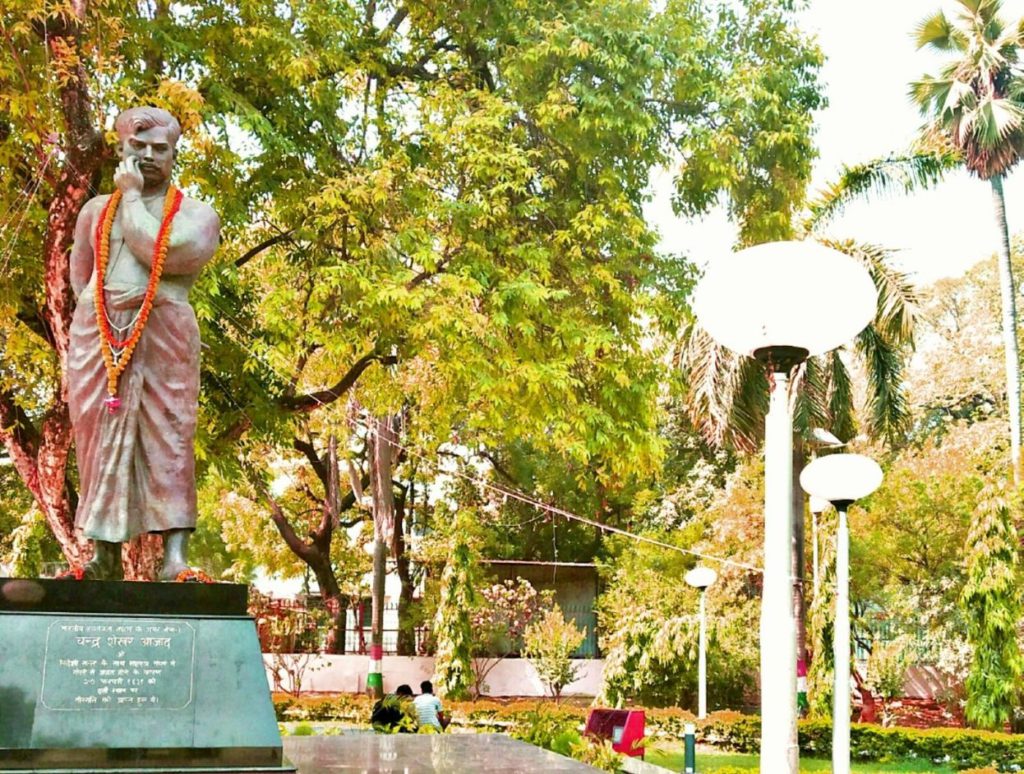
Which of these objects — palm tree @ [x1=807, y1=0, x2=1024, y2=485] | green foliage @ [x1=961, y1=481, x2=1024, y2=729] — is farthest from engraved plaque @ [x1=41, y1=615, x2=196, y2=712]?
palm tree @ [x1=807, y1=0, x2=1024, y2=485]

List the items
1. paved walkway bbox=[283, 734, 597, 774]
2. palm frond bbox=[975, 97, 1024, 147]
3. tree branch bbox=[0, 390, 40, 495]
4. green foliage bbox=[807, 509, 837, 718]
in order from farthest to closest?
1. palm frond bbox=[975, 97, 1024, 147]
2. green foliage bbox=[807, 509, 837, 718]
3. tree branch bbox=[0, 390, 40, 495]
4. paved walkway bbox=[283, 734, 597, 774]

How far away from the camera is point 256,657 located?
4.89 metres

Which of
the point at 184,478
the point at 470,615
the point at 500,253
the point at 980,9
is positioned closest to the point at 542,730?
the point at 500,253

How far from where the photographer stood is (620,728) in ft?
40.8

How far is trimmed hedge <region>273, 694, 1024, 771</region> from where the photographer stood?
15031 mm

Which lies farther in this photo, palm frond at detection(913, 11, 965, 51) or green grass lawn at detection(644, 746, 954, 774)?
palm frond at detection(913, 11, 965, 51)

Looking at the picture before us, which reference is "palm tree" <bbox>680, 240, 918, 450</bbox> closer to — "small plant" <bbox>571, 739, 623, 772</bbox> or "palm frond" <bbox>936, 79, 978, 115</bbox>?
"palm frond" <bbox>936, 79, 978, 115</bbox>

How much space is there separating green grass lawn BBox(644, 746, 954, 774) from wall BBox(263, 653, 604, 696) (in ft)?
26.3

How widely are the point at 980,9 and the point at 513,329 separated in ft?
48.1

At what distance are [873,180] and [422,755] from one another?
13.7 metres

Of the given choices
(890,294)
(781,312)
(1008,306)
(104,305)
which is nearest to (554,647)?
(890,294)

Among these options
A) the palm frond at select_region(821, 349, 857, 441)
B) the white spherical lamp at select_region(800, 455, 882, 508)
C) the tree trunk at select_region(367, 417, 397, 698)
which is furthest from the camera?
the tree trunk at select_region(367, 417, 397, 698)

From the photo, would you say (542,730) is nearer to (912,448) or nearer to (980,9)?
Answer: (912,448)

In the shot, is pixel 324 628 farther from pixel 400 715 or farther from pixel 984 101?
pixel 984 101
